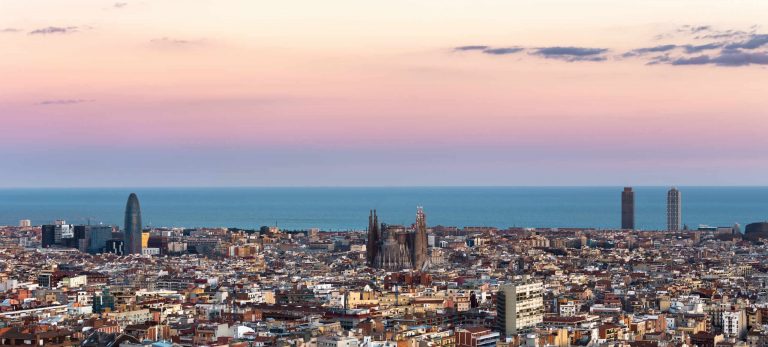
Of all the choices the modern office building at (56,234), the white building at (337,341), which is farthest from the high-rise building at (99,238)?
the white building at (337,341)

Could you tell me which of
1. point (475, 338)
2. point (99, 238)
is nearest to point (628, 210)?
point (99, 238)

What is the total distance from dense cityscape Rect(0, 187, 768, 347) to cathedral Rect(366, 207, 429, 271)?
12 cm

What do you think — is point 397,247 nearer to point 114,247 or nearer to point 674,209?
point 114,247

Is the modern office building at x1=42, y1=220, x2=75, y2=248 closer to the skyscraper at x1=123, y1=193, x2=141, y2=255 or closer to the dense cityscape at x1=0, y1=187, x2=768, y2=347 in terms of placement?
the dense cityscape at x1=0, y1=187, x2=768, y2=347

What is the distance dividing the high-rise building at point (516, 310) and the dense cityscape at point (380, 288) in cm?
6

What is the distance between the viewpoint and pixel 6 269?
73.6 metres

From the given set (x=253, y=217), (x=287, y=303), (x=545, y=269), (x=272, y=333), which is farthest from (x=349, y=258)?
(x=253, y=217)

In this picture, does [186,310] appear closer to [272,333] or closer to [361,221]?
[272,333]

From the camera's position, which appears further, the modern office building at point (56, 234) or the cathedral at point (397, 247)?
the modern office building at point (56, 234)

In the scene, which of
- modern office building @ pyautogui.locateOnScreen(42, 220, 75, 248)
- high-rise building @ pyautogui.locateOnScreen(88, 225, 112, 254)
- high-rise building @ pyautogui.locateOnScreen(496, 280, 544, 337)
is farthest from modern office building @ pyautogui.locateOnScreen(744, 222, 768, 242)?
high-rise building @ pyautogui.locateOnScreen(496, 280, 544, 337)

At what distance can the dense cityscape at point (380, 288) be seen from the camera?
40.4 m

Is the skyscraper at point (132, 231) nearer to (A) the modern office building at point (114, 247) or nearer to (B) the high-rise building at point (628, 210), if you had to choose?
(A) the modern office building at point (114, 247)

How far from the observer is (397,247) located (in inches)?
Result: 3209

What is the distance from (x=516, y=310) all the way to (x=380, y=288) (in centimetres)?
1481
